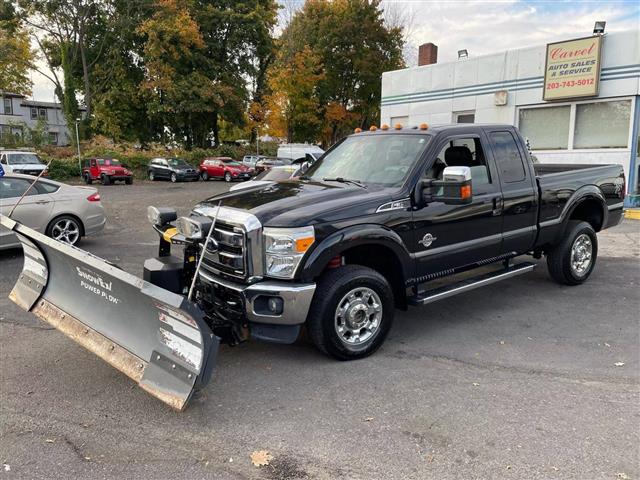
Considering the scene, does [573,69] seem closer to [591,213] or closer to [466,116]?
[466,116]

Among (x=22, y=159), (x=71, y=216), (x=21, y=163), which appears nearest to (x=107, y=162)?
(x=22, y=159)

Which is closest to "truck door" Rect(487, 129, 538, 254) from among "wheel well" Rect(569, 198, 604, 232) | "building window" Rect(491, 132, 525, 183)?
"building window" Rect(491, 132, 525, 183)

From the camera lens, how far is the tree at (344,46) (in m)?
43.9

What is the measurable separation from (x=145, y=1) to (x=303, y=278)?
1680 inches

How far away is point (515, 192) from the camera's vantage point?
18.9ft

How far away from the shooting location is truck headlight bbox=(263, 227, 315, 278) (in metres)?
4.07

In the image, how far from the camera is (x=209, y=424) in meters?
3.56

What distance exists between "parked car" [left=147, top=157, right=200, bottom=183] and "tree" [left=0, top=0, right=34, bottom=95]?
15.1 m

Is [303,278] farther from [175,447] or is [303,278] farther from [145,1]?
[145,1]

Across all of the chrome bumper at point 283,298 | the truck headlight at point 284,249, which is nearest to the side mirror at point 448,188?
the truck headlight at point 284,249

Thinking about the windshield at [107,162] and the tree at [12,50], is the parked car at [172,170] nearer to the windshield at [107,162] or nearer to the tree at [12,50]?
the windshield at [107,162]

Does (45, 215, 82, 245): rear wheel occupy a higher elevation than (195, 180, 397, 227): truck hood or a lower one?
lower

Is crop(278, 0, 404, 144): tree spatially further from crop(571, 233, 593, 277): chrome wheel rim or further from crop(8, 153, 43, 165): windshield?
crop(571, 233, 593, 277): chrome wheel rim

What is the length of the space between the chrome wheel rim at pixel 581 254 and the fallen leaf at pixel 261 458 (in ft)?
16.6
